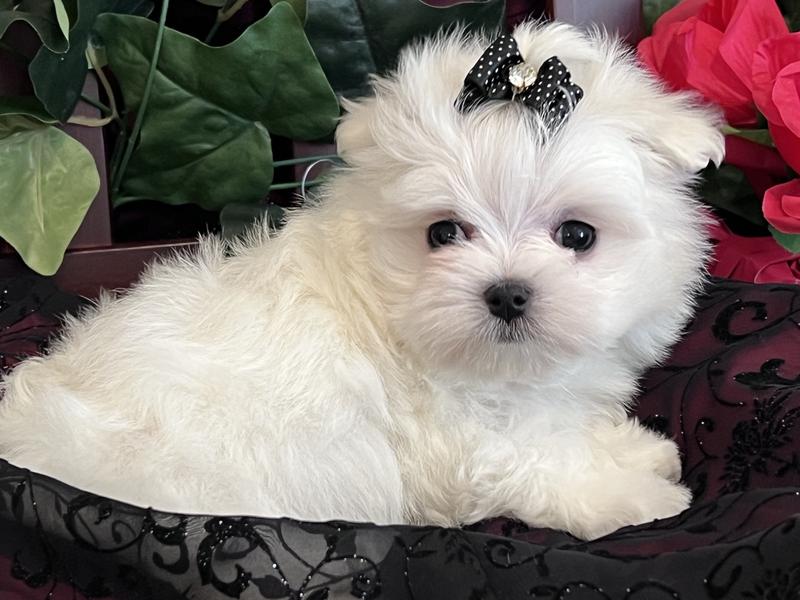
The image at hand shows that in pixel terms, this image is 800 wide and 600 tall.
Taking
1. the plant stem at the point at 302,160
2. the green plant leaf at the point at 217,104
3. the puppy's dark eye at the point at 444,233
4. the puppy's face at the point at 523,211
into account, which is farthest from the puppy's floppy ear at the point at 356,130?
the plant stem at the point at 302,160

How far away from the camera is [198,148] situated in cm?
216

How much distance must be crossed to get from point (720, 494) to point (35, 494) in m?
1.01

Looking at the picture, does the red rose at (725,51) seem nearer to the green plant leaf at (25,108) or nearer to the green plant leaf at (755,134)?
the green plant leaf at (755,134)

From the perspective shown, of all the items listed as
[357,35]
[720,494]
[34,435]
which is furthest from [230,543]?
[357,35]

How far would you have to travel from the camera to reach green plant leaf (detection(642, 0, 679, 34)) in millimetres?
2125

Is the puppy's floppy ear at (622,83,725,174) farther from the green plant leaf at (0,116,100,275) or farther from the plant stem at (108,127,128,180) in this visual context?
the plant stem at (108,127,128,180)

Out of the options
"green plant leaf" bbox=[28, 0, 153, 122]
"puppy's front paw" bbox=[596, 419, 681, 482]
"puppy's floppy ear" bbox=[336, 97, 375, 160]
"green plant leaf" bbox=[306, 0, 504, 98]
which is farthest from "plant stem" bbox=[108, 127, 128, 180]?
"puppy's front paw" bbox=[596, 419, 681, 482]

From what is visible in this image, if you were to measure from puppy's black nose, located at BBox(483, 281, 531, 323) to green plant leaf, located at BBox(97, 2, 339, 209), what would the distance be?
93cm

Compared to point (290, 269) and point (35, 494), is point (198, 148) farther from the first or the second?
point (35, 494)

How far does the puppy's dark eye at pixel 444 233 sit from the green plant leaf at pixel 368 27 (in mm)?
843

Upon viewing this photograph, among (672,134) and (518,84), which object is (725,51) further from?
(518,84)

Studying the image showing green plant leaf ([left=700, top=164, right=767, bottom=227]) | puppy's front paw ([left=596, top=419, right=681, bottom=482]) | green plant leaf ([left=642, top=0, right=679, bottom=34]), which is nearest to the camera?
puppy's front paw ([left=596, top=419, right=681, bottom=482])

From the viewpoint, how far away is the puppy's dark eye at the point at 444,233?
4.63 ft

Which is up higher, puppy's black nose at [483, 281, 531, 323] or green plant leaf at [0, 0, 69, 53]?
green plant leaf at [0, 0, 69, 53]
